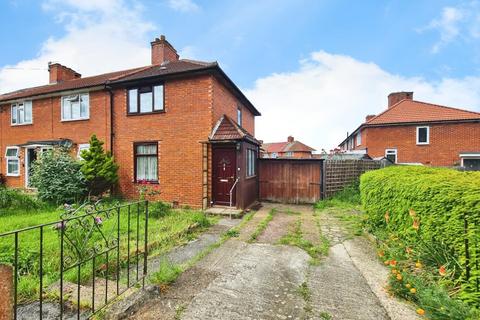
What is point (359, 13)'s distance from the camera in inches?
358

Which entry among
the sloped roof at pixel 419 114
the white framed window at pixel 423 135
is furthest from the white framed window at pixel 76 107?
the white framed window at pixel 423 135

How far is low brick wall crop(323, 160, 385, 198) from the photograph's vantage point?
11539 millimetres

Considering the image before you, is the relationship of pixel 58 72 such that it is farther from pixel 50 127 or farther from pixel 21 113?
pixel 50 127

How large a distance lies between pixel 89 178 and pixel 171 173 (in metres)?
3.42

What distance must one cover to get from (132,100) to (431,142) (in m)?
22.7

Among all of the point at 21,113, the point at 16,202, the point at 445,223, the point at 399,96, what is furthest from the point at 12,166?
the point at 399,96

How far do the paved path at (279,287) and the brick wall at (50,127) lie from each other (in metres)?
9.61

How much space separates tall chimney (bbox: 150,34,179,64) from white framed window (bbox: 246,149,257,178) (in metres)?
7.54

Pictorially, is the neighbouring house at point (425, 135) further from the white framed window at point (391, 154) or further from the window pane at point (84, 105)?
the window pane at point (84, 105)

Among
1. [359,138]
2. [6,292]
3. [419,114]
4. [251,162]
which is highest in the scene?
[419,114]

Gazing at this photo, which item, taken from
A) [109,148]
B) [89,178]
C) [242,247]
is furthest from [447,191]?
[109,148]

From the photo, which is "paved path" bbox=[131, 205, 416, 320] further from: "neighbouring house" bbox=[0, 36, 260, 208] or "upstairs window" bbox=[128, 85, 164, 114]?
"upstairs window" bbox=[128, 85, 164, 114]

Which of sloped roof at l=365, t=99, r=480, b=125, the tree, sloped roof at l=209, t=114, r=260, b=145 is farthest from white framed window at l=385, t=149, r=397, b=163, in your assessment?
the tree

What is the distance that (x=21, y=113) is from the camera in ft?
45.7
